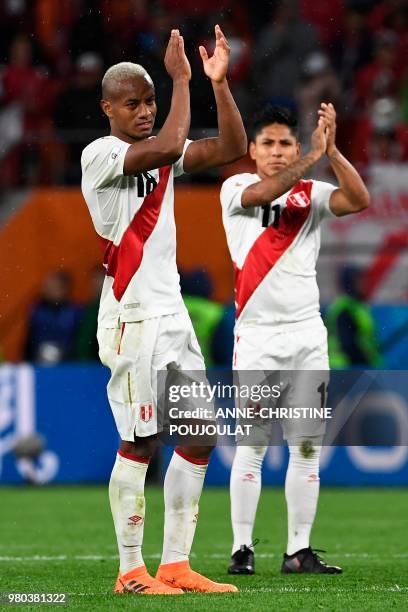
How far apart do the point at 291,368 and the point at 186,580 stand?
4.93 feet

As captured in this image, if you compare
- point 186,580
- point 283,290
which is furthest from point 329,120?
point 186,580

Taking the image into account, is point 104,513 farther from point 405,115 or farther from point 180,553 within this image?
point 405,115

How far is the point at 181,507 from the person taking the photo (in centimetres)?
639

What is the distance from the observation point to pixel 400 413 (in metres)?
12.2

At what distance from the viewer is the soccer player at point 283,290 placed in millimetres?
7297

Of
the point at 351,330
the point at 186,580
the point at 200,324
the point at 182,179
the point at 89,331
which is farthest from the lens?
the point at 182,179

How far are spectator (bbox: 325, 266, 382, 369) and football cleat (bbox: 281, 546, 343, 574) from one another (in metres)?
5.47

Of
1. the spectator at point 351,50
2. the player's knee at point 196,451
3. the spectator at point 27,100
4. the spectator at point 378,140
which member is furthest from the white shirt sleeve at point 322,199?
the spectator at point 27,100

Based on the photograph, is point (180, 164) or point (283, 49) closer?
point (180, 164)

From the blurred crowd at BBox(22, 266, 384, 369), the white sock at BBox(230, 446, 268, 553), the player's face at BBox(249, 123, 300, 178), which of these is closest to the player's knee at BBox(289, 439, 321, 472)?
the white sock at BBox(230, 446, 268, 553)

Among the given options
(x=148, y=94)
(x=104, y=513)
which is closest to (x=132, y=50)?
(x=104, y=513)

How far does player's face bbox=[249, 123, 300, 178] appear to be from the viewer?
742 cm

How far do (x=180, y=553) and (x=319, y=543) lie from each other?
2491mm

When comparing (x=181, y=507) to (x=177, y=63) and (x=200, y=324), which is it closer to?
(x=177, y=63)
